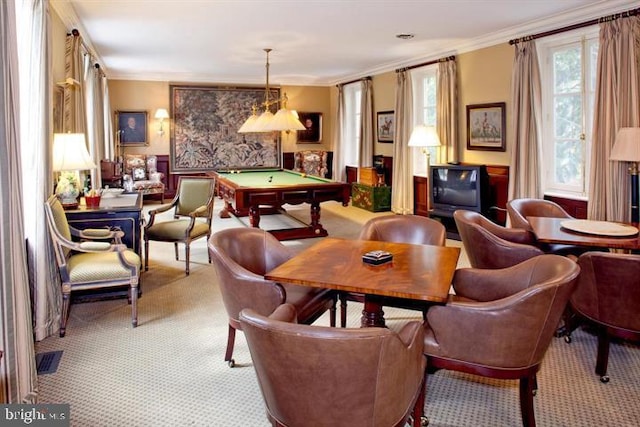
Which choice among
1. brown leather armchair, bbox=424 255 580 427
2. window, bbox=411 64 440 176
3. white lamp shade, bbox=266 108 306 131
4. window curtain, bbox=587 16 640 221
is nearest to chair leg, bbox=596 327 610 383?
brown leather armchair, bbox=424 255 580 427

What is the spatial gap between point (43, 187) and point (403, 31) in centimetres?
470

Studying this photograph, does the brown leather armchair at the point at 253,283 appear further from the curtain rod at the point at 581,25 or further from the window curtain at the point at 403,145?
the window curtain at the point at 403,145

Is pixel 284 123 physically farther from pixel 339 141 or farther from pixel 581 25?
pixel 339 141

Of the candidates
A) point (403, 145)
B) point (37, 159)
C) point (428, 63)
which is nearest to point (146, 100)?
point (403, 145)

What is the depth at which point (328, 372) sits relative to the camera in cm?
157

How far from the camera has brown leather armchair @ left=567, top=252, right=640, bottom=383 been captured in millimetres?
2717

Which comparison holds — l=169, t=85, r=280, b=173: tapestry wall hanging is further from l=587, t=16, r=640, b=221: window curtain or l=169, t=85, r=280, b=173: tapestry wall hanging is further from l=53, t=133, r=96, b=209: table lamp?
l=587, t=16, r=640, b=221: window curtain

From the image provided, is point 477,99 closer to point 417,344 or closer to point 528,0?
point 528,0

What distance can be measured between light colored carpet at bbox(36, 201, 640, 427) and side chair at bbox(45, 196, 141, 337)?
0.30 m

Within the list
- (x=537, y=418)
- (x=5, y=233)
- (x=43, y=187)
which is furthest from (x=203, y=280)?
(x=537, y=418)

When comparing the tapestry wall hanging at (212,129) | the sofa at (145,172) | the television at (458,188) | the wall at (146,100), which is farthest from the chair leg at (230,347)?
the wall at (146,100)

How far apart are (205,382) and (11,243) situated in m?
1.27

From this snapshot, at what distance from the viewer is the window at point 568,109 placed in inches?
222

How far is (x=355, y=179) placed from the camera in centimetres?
1091
